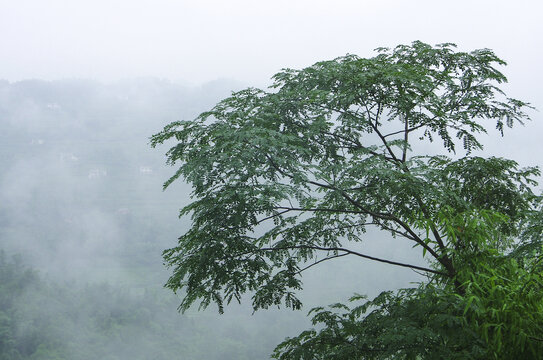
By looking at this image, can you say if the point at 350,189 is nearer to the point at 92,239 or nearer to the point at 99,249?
the point at 99,249

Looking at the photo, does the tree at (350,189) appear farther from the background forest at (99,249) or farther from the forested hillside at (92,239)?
the forested hillside at (92,239)

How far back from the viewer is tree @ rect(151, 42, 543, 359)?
117 inches

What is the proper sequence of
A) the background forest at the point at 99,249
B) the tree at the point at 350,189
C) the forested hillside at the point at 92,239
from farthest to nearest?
the background forest at the point at 99,249 → the forested hillside at the point at 92,239 → the tree at the point at 350,189

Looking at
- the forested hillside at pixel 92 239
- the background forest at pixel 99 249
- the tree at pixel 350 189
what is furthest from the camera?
the background forest at pixel 99 249

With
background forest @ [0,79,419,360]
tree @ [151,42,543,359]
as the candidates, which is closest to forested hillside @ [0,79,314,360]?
background forest @ [0,79,419,360]

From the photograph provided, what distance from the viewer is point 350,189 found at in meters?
3.85

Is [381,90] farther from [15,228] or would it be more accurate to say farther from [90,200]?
[90,200]

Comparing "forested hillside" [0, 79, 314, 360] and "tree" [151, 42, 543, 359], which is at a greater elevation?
"forested hillside" [0, 79, 314, 360]

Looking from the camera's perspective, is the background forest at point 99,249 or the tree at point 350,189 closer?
the tree at point 350,189

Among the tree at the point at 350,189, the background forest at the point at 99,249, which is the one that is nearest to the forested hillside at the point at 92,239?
the background forest at the point at 99,249

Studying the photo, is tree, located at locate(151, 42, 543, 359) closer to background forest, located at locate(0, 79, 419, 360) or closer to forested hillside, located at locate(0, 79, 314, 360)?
background forest, located at locate(0, 79, 419, 360)

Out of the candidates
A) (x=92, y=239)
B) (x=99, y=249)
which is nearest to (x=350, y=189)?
(x=99, y=249)

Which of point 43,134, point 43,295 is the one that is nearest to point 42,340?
point 43,295

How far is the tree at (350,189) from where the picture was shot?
9.77 ft
